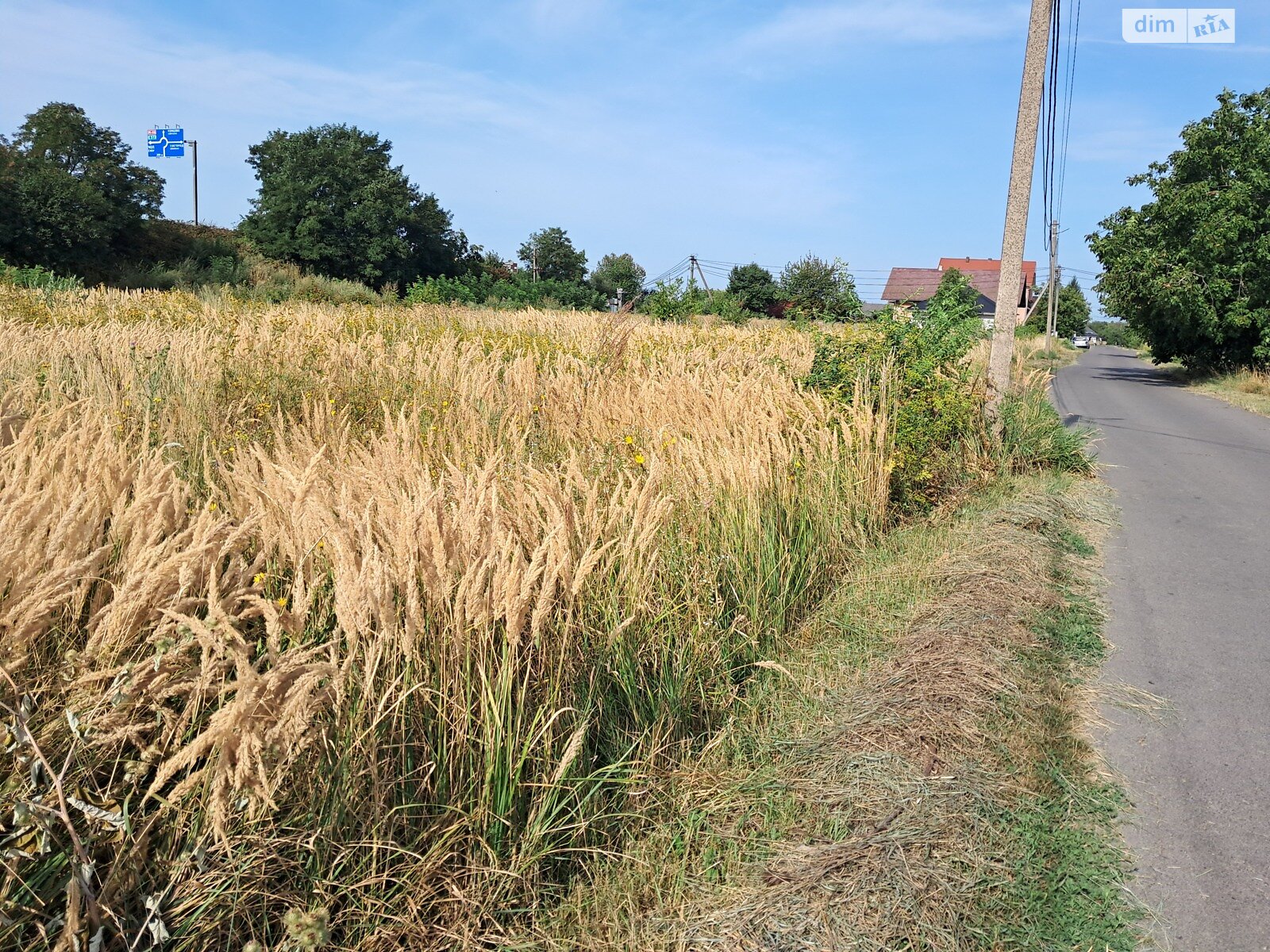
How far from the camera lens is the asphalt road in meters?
2.79

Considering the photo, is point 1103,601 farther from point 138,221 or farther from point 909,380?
point 138,221

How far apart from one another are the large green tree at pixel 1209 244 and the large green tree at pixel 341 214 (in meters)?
34.9

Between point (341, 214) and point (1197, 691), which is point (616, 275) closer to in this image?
point (341, 214)

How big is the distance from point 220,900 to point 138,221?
4119 centimetres

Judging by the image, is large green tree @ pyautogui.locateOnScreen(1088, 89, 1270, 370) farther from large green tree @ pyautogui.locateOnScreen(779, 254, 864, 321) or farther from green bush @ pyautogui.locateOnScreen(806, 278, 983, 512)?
green bush @ pyautogui.locateOnScreen(806, 278, 983, 512)

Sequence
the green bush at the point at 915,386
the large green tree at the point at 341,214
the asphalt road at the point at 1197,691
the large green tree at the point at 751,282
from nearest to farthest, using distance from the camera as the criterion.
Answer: the asphalt road at the point at 1197,691 < the green bush at the point at 915,386 < the large green tree at the point at 341,214 < the large green tree at the point at 751,282

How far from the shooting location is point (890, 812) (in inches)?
115

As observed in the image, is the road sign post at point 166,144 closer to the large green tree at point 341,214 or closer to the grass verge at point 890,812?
the large green tree at point 341,214

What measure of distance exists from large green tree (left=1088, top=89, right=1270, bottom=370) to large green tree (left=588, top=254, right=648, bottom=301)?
4146 cm

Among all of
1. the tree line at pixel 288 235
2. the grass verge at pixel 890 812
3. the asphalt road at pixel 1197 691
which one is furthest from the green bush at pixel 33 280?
the asphalt road at pixel 1197 691

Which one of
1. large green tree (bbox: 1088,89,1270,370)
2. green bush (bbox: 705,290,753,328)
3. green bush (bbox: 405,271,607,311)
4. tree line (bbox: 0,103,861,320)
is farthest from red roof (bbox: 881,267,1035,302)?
green bush (bbox: 705,290,753,328)

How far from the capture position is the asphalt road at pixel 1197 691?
2.79 m

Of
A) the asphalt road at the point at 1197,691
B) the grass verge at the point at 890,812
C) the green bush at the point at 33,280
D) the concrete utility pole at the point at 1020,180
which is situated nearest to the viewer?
the grass verge at the point at 890,812

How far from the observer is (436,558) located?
2455 mm
